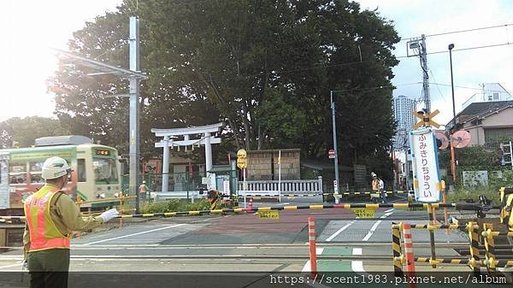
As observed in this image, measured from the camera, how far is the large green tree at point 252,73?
34750 mm

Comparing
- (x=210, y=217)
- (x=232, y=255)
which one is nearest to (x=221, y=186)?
(x=210, y=217)

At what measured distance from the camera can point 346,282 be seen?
7.89m

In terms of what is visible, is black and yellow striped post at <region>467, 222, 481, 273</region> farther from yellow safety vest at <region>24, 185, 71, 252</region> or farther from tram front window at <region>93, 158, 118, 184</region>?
tram front window at <region>93, 158, 118, 184</region>

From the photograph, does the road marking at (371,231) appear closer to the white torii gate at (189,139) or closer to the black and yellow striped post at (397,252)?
the black and yellow striped post at (397,252)

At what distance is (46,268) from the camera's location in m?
4.70

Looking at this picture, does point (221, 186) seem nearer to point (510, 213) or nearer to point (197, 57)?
point (197, 57)

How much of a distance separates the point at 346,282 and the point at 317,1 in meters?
33.1

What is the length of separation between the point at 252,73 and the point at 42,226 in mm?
31563

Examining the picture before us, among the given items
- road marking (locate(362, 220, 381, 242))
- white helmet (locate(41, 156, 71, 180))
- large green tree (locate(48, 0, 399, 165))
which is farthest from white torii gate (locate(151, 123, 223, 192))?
white helmet (locate(41, 156, 71, 180))

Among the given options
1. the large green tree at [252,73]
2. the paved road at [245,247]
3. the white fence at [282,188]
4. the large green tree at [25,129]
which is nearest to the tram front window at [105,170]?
the paved road at [245,247]

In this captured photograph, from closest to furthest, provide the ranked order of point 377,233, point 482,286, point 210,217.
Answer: point 482,286 < point 377,233 < point 210,217

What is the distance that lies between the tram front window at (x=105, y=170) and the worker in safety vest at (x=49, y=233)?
18880 mm

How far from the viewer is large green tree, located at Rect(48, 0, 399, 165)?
34750 mm

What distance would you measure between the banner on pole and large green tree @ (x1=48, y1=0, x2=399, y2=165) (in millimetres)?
23961
